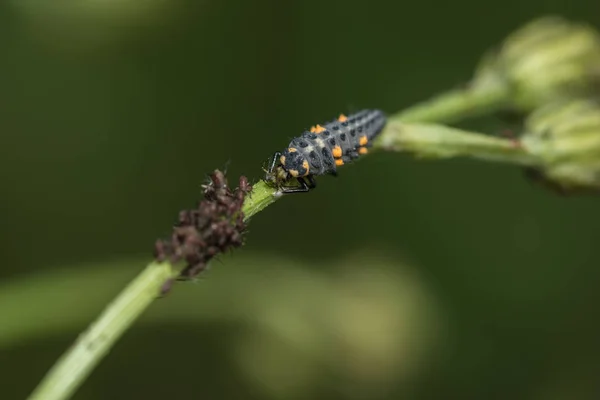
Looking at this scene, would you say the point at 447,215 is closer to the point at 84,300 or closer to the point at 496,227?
the point at 496,227

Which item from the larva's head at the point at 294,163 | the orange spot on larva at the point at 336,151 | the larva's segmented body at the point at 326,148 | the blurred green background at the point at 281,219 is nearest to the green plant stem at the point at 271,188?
the larva's segmented body at the point at 326,148

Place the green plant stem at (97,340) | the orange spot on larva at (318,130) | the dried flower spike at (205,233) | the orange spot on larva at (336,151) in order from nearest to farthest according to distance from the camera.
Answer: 1. the green plant stem at (97,340)
2. the dried flower spike at (205,233)
3. the orange spot on larva at (336,151)
4. the orange spot on larva at (318,130)

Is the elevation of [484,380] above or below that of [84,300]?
above

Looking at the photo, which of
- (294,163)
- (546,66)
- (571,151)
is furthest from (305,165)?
(546,66)

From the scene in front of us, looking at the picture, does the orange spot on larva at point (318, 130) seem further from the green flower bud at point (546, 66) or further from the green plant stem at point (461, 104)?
the green flower bud at point (546, 66)

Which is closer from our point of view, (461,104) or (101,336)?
(101,336)

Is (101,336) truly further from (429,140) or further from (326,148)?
(429,140)

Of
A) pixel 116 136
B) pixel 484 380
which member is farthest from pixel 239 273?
pixel 484 380
